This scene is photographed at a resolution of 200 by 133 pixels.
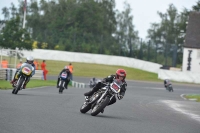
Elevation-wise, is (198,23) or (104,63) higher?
(198,23)

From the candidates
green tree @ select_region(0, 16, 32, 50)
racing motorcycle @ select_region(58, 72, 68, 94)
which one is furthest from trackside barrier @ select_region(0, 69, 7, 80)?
green tree @ select_region(0, 16, 32, 50)

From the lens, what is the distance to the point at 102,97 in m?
14.7

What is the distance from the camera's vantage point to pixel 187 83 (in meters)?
54.8

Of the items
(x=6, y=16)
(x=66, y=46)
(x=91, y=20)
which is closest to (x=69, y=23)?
(x=91, y=20)

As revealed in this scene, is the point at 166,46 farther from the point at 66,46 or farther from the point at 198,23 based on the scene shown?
the point at 66,46

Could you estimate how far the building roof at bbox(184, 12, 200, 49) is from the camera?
66.5m

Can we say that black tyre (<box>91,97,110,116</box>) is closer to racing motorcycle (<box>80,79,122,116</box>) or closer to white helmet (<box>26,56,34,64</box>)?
racing motorcycle (<box>80,79,122,116</box>)

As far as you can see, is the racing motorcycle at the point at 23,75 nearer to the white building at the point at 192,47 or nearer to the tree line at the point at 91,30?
the tree line at the point at 91,30

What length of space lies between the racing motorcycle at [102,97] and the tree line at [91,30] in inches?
1281

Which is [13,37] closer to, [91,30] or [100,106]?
[100,106]

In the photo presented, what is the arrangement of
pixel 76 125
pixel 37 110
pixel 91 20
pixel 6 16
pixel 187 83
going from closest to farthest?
pixel 76 125, pixel 37 110, pixel 187 83, pixel 91 20, pixel 6 16

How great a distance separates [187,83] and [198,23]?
16.4m

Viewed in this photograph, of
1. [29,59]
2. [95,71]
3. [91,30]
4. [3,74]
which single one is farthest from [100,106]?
[91,30]

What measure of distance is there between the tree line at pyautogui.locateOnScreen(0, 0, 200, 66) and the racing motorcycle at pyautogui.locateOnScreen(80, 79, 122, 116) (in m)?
32.5
